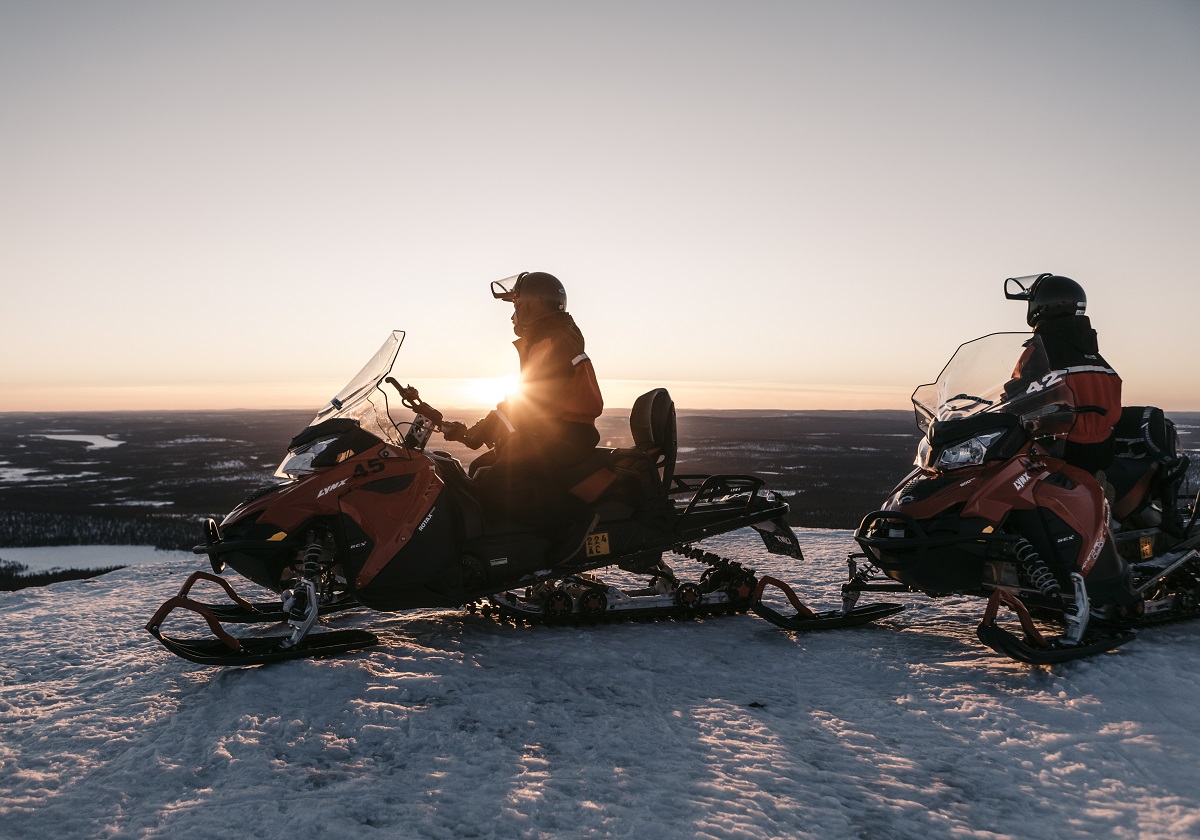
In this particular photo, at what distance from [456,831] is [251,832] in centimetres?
72

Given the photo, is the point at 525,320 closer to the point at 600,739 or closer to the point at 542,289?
the point at 542,289

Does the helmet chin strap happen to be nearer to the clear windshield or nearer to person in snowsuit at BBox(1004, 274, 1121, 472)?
the clear windshield

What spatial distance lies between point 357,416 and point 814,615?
353cm

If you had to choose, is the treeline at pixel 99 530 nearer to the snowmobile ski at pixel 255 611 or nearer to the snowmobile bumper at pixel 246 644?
the snowmobile ski at pixel 255 611

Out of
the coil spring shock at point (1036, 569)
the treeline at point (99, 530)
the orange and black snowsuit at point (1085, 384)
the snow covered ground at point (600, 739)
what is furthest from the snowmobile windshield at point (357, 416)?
the treeline at point (99, 530)

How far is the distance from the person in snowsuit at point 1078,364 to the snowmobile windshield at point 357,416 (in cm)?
426

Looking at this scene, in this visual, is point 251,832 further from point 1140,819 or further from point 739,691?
point 1140,819

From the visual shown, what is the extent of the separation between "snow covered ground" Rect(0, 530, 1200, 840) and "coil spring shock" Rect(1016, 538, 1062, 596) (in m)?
0.45

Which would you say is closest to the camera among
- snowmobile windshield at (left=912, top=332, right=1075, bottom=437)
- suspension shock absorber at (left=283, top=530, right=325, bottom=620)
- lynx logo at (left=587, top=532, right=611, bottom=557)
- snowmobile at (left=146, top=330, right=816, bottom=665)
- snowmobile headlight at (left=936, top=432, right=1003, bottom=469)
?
suspension shock absorber at (left=283, top=530, right=325, bottom=620)

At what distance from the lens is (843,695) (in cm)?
425

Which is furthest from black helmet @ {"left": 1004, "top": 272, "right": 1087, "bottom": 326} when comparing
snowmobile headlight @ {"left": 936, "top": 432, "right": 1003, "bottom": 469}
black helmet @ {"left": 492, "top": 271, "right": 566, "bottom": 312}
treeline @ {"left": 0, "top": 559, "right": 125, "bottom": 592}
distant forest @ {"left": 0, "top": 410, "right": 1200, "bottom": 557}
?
treeline @ {"left": 0, "top": 559, "right": 125, "bottom": 592}

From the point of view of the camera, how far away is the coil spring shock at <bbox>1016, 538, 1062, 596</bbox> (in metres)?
4.60

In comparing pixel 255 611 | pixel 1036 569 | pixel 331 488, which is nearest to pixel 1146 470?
pixel 1036 569

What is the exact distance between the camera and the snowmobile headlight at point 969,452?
488 cm
